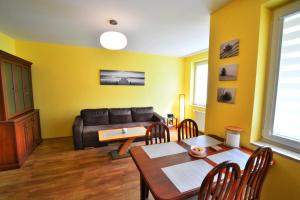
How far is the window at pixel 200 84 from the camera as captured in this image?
13.7ft

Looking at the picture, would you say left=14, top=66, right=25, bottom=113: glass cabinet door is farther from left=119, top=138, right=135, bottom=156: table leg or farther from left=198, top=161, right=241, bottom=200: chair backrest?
left=198, top=161, right=241, bottom=200: chair backrest

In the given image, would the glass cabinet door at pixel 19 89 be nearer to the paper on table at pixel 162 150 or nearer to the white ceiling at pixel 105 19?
the white ceiling at pixel 105 19

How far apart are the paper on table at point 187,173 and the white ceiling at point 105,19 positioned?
73.7 inches

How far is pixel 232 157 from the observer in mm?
1393

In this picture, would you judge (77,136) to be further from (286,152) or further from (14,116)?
(286,152)

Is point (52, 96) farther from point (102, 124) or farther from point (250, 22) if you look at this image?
point (250, 22)

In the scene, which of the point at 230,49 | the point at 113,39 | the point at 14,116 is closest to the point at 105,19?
the point at 113,39

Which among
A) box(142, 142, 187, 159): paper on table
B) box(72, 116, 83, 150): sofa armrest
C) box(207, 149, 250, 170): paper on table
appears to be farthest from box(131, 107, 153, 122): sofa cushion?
box(207, 149, 250, 170): paper on table

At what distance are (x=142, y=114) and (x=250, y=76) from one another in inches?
116

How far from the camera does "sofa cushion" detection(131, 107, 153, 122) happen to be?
13.3 feet

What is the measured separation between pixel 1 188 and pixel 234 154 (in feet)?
9.82

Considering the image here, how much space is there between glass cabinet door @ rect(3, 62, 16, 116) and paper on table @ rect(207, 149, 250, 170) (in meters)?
3.16

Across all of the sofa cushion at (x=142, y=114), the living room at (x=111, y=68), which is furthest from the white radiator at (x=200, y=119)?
the sofa cushion at (x=142, y=114)

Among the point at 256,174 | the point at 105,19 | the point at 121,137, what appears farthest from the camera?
the point at 121,137
